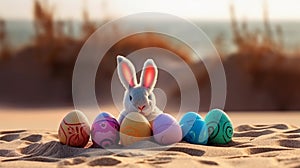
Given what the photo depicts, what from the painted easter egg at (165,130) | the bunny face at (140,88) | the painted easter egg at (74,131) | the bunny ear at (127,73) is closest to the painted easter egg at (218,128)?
the painted easter egg at (165,130)

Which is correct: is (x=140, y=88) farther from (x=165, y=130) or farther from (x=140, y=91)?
(x=165, y=130)

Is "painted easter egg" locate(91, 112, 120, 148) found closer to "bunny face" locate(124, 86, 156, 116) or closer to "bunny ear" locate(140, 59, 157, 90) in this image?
"bunny face" locate(124, 86, 156, 116)

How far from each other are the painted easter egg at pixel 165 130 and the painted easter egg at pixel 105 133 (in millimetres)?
256

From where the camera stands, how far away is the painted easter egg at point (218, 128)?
12.4 feet

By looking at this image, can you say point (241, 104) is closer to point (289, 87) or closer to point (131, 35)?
point (289, 87)

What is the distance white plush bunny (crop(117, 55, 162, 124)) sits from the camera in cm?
362

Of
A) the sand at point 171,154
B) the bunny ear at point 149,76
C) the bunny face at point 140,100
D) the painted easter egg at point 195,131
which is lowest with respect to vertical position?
the sand at point 171,154

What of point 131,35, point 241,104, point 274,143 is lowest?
point 274,143

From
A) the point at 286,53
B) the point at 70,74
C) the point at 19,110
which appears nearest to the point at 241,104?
the point at 286,53

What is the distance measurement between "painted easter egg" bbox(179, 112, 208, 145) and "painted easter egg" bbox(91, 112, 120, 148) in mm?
457

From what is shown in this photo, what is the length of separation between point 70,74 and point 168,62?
5.98 feet

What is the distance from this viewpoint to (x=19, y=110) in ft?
28.0

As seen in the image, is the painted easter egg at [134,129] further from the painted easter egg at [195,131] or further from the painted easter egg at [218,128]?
the painted easter egg at [218,128]

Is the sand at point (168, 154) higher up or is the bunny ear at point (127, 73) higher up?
the bunny ear at point (127, 73)
